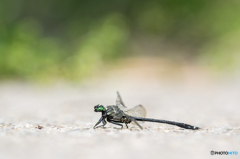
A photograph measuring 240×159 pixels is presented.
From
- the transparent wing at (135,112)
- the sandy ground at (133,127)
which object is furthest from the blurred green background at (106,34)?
the transparent wing at (135,112)

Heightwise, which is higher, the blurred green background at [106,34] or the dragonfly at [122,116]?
the blurred green background at [106,34]

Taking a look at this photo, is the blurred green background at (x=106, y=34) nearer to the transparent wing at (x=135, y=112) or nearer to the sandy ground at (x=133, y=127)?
the sandy ground at (x=133, y=127)

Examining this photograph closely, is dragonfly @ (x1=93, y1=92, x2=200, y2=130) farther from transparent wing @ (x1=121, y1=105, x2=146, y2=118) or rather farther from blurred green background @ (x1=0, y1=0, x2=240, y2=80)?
blurred green background @ (x1=0, y1=0, x2=240, y2=80)

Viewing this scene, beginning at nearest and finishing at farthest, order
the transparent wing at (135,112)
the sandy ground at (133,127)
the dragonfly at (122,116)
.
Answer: the sandy ground at (133,127)
the dragonfly at (122,116)
the transparent wing at (135,112)

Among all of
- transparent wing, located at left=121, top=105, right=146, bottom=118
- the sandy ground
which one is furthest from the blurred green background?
transparent wing, located at left=121, top=105, right=146, bottom=118

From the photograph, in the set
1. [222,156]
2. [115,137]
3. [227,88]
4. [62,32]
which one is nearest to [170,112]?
[115,137]

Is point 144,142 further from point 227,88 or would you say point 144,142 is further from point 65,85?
point 65,85
